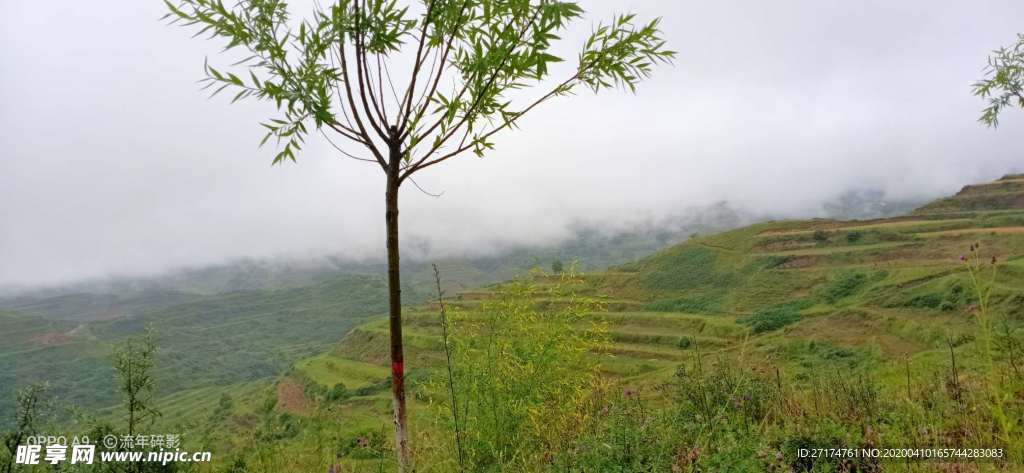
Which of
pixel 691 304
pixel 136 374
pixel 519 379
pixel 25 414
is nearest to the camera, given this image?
pixel 25 414

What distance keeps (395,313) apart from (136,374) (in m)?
2.70

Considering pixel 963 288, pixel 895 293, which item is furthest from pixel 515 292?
pixel 895 293

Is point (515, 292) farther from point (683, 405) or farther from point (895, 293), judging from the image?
point (895, 293)

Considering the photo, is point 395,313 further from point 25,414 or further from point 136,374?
point 25,414

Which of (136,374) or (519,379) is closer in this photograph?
(136,374)

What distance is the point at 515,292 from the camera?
637 centimetres

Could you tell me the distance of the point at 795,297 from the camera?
6675 cm

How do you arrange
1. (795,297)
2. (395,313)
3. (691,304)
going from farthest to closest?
(691,304)
(795,297)
(395,313)

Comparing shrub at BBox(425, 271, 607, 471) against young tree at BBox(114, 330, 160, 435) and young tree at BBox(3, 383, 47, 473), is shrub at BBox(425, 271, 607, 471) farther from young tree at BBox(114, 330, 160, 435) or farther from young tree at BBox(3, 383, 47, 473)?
young tree at BBox(3, 383, 47, 473)

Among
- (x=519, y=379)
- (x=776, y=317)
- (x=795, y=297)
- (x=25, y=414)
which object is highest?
(x=25, y=414)

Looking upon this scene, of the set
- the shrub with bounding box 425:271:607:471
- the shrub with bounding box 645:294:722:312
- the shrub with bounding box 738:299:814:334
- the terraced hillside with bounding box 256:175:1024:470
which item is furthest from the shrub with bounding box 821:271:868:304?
the shrub with bounding box 425:271:607:471

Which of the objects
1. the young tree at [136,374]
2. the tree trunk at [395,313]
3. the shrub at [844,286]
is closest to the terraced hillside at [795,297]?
the shrub at [844,286]

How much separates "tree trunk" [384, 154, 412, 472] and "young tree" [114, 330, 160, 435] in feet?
7.86

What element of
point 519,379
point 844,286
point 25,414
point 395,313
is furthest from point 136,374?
point 844,286
